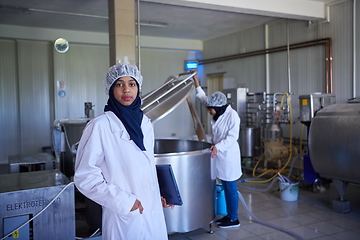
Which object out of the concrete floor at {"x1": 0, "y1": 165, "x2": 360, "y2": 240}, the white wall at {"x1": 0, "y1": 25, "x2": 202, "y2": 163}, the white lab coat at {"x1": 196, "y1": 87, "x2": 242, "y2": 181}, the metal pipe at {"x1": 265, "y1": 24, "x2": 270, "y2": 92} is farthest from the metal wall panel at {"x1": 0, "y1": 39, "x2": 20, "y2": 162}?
the white lab coat at {"x1": 196, "y1": 87, "x2": 242, "y2": 181}

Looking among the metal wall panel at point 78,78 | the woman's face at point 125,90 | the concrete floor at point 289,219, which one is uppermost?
the metal wall panel at point 78,78

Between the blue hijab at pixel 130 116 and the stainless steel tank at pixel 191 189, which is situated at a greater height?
the blue hijab at pixel 130 116

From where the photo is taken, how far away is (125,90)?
1.67 meters

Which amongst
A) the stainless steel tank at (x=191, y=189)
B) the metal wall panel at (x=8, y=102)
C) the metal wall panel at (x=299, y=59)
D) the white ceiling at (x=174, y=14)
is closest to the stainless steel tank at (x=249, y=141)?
the metal wall panel at (x=299, y=59)

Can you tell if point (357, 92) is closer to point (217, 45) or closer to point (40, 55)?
point (217, 45)

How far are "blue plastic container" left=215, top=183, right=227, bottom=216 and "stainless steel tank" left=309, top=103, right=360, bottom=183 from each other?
1.25 m

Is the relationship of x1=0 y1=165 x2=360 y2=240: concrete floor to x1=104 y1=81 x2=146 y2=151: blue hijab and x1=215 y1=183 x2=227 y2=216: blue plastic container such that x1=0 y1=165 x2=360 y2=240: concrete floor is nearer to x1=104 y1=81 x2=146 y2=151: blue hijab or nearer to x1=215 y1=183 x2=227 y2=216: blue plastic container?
x1=215 y1=183 x2=227 y2=216: blue plastic container

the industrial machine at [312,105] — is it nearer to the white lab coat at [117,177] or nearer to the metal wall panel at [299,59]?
the metal wall panel at [299,59]

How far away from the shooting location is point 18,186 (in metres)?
2.08

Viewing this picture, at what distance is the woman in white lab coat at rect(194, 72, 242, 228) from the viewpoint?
3.49m

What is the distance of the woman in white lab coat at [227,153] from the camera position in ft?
11.5

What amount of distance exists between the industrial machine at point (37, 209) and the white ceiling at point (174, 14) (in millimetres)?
3405

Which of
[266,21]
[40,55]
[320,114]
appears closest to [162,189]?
[320,114]

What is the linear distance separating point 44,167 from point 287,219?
8.73 ft
